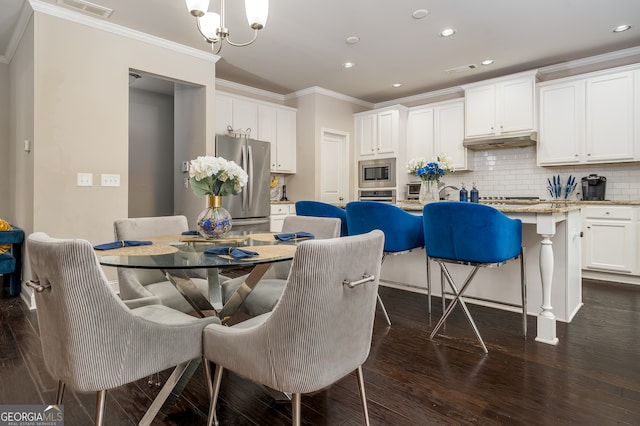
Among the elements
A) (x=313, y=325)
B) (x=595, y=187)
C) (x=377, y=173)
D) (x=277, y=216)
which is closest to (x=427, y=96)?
(x=377, y=173)

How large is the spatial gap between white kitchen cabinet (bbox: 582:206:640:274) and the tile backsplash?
1.63 ft

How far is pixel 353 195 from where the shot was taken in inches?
249

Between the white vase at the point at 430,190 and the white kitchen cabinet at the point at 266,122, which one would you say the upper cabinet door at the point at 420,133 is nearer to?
the white kitchen cabinet at the point at 266,122

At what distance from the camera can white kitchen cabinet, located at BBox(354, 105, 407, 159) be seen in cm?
577

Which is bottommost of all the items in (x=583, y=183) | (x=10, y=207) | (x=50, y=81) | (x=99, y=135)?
(x=10, y=207)

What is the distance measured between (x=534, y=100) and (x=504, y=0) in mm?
1889

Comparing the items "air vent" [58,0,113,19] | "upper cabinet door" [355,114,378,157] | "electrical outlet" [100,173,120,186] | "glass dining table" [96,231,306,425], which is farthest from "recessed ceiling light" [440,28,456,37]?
"electrical outlet" [100,173,120,186]

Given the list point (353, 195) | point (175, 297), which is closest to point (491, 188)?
point (353, 195)

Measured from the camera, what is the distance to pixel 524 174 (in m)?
5.10

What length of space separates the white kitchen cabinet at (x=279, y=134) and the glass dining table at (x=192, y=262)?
3686mm

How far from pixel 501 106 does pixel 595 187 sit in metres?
1.52

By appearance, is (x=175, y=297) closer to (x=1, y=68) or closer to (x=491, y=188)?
(x=1, y=68)

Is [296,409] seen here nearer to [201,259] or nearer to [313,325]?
[313,325]

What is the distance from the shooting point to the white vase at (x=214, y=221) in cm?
195
